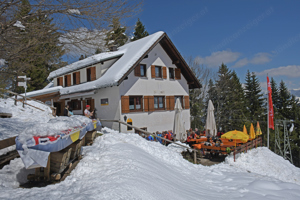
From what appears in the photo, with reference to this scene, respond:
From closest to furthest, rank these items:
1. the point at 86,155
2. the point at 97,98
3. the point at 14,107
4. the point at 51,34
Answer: the point at 51,34, the point at 86,155, the point at 14,107, the point at 97,98

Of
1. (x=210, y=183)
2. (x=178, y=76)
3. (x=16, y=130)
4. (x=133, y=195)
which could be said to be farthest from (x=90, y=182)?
(x=178, y=76)

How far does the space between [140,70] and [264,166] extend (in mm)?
10969

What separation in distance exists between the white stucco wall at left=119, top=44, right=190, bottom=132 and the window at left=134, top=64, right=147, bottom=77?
273 mm

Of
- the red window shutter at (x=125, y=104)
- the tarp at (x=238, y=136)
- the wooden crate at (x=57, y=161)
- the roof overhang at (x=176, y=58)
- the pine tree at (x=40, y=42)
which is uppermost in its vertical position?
the roof overhang at (x=176, y=58)

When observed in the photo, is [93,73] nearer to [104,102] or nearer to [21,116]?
[104,102]

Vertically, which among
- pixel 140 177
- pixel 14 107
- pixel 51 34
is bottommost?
pixel 140 177

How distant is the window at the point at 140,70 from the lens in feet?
55.2

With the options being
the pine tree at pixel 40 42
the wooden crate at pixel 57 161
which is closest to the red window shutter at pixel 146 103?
the pine tree at pixel 40 42

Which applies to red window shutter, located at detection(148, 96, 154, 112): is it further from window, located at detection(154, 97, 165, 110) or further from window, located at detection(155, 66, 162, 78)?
window, located at detection(155, 66, 162, 78)

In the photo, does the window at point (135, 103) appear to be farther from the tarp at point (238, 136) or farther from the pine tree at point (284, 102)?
the pine tree at point (284, 102)

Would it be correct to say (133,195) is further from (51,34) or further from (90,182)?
(51,34)

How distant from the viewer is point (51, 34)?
571 centimetres

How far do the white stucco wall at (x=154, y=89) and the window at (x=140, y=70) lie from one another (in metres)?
0.27

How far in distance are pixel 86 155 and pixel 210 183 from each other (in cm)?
434
